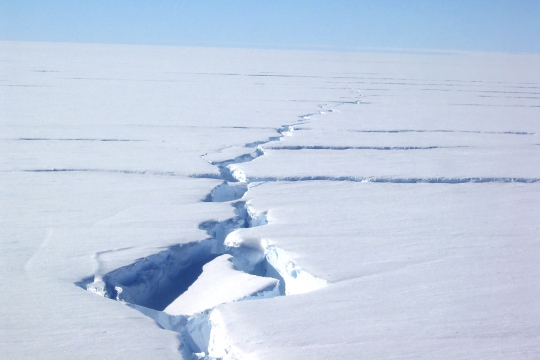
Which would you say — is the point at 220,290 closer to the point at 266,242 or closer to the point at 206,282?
the point at 206,282

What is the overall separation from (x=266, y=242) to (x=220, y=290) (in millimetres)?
387

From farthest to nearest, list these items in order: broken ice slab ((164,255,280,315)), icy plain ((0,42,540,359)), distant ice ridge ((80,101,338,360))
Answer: broken ice slab ((164,255,280,315)), distant ice ridge ((80,101,338,360)), icy plain ((0,42,540,359))

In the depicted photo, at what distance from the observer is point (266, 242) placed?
6.99ft

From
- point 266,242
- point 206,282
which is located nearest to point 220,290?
point 206,282

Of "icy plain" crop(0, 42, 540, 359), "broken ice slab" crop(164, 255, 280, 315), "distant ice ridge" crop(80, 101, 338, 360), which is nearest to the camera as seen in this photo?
"icy plain" crop(0, 42, 540, 359)

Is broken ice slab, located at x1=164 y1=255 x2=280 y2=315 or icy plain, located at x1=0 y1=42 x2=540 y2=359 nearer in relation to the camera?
icy plain, located at x1=0 y1=42 x2=540 y2=359

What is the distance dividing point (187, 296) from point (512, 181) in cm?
215

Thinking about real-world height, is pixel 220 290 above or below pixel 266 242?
below

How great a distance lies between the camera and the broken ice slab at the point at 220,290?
5.62 ft

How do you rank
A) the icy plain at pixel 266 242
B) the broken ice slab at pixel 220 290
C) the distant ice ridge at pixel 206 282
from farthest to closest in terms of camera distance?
the broken ice slab at pixel 220 290, the distant ice ridge at pixel 206 282, the icy plain at pixel 266 242

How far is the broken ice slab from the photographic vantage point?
171 centimetres

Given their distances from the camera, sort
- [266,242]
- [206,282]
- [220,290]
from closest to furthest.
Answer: [220,290] < [206,282] < [266,242]

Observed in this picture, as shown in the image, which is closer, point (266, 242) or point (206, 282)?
point (206, 282)

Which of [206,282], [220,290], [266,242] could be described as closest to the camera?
[220,290]
